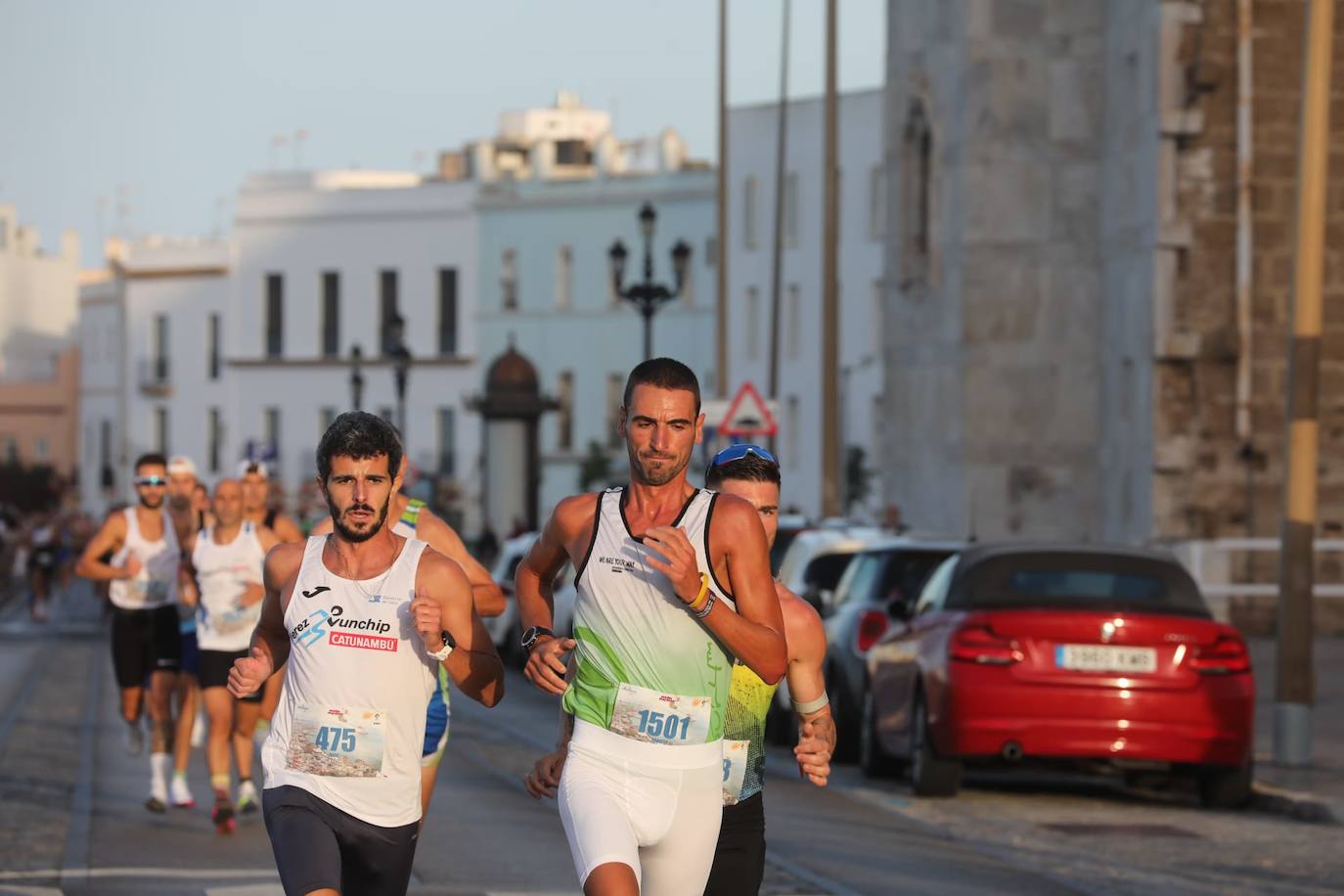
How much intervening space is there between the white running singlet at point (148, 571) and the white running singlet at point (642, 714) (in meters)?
9.69

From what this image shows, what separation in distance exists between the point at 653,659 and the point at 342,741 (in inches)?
38.1

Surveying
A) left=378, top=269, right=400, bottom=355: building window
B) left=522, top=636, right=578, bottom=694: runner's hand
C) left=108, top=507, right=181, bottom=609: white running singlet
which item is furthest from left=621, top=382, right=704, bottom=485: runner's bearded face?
left=378, top=269, right=400, bottom=355: building window

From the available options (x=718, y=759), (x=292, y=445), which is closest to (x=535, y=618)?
(x=718, y=759)

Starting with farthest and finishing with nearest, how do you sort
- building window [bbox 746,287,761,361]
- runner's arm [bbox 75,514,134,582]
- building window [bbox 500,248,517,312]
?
building window [bbox 500,248,517,312] < building window [bbox 746,287,761,361] < runner's arm [bbox 75,514,134,582]

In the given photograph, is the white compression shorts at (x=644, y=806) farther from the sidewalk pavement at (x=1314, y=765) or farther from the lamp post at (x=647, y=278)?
the lamp post at (x=647, y=278)

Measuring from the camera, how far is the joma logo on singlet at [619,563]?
7043mm

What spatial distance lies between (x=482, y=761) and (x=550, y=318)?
214 ft

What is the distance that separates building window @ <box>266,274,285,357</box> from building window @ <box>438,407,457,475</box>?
7.49m

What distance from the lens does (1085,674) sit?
15.9 m

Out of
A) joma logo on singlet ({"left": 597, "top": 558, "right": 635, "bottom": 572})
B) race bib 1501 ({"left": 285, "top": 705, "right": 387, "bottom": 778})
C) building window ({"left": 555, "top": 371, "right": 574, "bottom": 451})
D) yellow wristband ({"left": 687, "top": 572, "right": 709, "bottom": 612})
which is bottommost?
building window ({"left": 555, "top": 371, "right": 574, "bottom": 451})

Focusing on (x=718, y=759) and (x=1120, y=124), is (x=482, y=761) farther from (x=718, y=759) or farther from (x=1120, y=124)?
(x=1120, y=124)

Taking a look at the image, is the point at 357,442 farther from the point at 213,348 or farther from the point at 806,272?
the point at 213,348

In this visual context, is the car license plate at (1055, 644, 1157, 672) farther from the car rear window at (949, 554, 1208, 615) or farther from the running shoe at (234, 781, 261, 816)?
the running shoe at (234, 781, 261, 816)

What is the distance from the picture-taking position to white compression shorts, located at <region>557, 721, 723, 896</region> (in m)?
7.02
